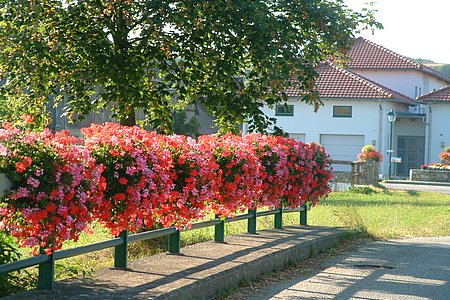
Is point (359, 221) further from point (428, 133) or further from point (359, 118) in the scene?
point (428, 133)

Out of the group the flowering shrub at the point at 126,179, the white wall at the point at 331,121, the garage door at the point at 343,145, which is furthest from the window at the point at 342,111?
the flowering shrub at the point at 126,179

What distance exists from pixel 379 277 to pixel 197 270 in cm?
268

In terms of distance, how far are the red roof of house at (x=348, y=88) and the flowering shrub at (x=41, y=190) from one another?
155ft

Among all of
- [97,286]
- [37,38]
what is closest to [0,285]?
[97,286]

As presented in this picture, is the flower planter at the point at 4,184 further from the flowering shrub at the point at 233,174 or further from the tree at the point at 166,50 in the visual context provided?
the tree at the point at 166,50

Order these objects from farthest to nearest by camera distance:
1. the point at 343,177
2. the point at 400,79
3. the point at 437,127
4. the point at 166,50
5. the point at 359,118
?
1. the point at 400,79
2. the point at 437,127
3. the point at 359,118
4. the point at 343,177
5. the point at 166,50

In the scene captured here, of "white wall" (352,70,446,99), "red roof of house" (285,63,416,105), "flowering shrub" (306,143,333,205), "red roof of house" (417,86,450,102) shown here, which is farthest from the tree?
"white wall" (352,70,446,99)

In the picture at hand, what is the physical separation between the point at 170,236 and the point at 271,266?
1301 mm

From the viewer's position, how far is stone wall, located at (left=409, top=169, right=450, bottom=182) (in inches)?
1919

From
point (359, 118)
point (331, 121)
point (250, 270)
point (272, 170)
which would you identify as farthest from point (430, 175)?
point (250, 270)

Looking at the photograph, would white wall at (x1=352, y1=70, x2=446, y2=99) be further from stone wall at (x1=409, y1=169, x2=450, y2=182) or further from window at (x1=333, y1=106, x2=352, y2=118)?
stone wall at (x1=409, y1=169, x2=450, y2=182)

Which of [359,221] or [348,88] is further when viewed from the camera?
[348,88]

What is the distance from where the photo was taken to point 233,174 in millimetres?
11867

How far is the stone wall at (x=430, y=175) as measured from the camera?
48.8 meters
